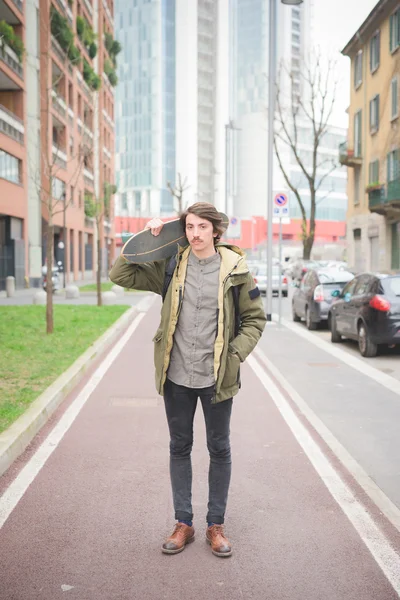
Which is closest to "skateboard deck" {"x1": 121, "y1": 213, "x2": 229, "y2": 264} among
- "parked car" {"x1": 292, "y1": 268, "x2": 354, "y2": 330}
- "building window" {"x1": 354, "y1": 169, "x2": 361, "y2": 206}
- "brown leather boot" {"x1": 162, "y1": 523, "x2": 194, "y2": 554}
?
"brown leather boot" {"x1": 162, "y1": 523, "x2": 194, "y2": 554}

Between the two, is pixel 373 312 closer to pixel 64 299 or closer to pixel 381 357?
pixel 381 357

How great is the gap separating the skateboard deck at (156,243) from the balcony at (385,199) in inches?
1231

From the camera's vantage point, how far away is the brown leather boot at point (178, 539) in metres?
3.93

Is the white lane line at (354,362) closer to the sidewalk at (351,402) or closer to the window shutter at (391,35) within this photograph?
the sidewalk at (351,402)

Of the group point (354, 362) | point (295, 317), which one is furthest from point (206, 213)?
point (295, 317)

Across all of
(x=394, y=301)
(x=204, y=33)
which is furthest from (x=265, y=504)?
(x=204, y=33)

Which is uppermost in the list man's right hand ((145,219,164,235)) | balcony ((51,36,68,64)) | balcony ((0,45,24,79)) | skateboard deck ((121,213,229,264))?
balcony ((51,36,68,64))

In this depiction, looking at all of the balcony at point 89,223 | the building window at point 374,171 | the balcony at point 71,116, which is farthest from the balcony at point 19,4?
the balcony at point 89,223

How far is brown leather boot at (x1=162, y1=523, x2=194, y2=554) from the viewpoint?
3930 millimetres

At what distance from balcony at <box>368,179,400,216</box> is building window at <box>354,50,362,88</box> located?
335 inches

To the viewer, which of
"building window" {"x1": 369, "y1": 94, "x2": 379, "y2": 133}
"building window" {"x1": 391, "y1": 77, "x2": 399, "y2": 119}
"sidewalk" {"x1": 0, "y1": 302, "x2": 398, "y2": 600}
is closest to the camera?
"sidewalk" {"x1": 0, "y1": 302, "x2": 398, "y2": 600}

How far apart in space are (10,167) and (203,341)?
34366 millimetres

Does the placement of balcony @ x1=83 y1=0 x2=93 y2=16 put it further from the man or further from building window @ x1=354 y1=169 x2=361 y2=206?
the man

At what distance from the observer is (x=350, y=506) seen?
4.78m
